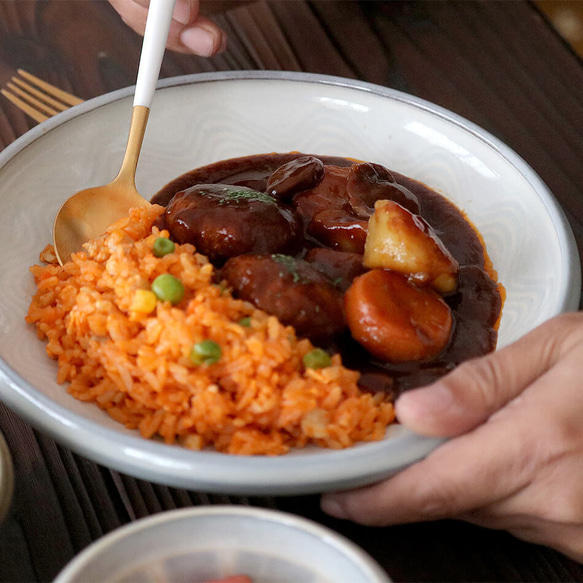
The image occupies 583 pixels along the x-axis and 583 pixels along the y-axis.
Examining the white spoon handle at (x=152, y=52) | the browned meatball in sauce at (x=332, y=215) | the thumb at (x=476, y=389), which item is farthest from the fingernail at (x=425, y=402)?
the white spoon handle at (x=152, y=52)

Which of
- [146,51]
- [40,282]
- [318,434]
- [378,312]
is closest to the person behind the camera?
[318,434]

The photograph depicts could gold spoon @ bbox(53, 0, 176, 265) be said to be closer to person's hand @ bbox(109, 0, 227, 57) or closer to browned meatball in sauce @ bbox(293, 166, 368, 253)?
person's hand @ bbox(109, 0, 227, 57)

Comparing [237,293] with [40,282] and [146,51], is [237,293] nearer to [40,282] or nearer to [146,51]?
[40,282]

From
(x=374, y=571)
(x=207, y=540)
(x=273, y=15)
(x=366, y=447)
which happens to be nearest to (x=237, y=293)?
(x=366, y=447)

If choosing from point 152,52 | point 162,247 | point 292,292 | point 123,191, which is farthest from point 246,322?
point 152,52

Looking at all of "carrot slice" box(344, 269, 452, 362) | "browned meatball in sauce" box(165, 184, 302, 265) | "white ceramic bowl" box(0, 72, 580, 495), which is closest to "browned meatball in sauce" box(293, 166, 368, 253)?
"browned meatball in sauce" box(165, 184, 302, 265)
